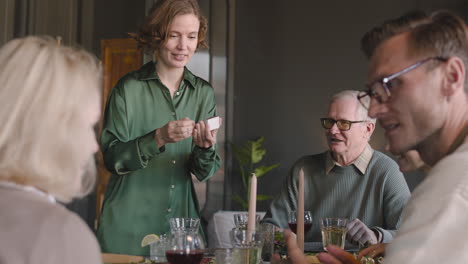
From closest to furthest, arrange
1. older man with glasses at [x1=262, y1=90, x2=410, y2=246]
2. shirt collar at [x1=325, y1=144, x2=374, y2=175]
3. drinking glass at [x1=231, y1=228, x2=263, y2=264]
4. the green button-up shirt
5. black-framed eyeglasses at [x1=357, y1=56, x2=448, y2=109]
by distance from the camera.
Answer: black-framed eyeglasses at [x1=357, y1=56, x2=448, y2=109] < drinking glass at [x1=231, y1=228, x2=263, y2=264] < the green button-up shirt < older man with glasses at [x1=262, y1=90, x2=410, y2=246] < shirt collar at [x1=325, y1=144, x2=374, y2=175]

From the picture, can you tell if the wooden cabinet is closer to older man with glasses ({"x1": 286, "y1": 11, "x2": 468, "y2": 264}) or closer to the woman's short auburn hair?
the woman's short auburn hair

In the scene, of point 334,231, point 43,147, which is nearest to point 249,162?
point 334,231

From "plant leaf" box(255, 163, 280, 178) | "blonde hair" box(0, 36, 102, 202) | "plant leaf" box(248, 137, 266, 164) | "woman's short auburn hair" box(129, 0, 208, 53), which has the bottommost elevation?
"plant leaf" box(255, 163, 280, 178)

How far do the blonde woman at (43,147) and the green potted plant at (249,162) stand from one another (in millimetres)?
4439

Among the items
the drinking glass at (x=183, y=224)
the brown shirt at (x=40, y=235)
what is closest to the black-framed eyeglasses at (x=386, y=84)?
the drinking glass at (x=183, y=224)

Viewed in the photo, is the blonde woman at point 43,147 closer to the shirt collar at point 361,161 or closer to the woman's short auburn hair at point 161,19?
the woman's short auburn hair at point 161,19

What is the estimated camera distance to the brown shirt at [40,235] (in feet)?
2.92

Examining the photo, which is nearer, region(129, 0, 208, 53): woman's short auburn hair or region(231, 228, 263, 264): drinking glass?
region(231, 228, 263, 264): drinking glass

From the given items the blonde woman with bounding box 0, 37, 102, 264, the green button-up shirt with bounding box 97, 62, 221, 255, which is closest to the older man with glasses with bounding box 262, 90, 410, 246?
the green button-up shirt with bounding box 97, 62, 221, 255

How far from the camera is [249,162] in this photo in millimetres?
5684

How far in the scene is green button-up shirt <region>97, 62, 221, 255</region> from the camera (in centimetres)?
238

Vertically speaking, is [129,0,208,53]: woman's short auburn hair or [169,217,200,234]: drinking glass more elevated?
[129,0,208,53]: woman's short auburn hair

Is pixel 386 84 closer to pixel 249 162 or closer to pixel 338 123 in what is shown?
pixel 338 123

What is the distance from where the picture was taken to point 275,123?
5949mm
